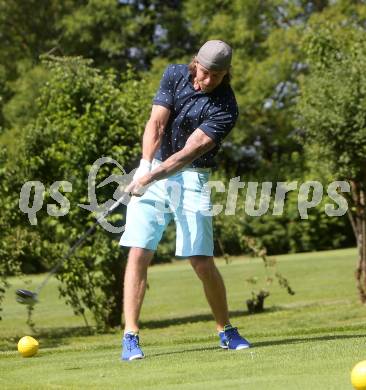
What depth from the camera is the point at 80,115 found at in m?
15.2

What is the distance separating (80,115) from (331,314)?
454 centimetres

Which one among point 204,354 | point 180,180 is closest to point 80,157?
point 180,180

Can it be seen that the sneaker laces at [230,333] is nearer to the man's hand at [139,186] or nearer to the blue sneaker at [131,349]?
the blue sneaker at [131,349]

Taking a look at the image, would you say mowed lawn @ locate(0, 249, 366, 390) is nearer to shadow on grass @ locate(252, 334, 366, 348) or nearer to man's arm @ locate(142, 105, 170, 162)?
shadow on grass @ locate(252, 334, 366, 348)

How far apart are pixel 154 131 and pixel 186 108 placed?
298mm

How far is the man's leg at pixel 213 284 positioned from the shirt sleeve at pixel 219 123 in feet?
2.92

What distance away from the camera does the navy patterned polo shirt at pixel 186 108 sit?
7.46 m

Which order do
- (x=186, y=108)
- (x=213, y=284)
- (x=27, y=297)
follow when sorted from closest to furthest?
(x=27, y=297)
(x=186, y=108)
(x=213, y=284)

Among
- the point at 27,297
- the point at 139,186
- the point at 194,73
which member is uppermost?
the point at 194,73

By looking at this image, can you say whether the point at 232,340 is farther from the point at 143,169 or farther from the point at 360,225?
the point at 360,225

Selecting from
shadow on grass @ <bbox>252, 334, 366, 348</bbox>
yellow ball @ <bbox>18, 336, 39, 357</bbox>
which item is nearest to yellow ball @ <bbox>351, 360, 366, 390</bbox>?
shadow on grass @ <bbox>252, 334, 366, 348</bbox>

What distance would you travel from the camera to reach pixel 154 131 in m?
7.40

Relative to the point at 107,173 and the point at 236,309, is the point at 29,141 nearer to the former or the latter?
the point at 107,173

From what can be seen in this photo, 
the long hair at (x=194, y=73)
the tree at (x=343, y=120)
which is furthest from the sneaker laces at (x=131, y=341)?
the tree at (x=343, y=120)
